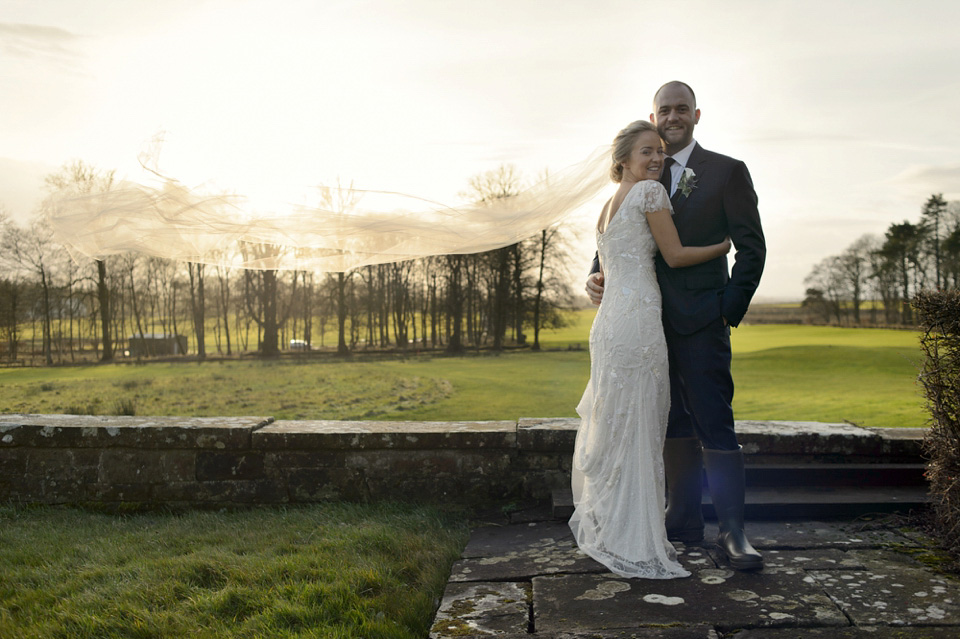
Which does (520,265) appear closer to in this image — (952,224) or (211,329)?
(211,329)

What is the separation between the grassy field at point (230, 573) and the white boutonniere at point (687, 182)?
239 cm

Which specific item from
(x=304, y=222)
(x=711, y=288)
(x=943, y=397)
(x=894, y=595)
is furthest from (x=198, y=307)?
(x=894, y=595)

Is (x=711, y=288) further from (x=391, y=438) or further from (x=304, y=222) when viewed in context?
(x=304, y=222)

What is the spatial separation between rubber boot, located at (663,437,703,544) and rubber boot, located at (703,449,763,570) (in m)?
0.23

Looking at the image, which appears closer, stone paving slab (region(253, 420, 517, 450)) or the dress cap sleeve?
the dress cap sleeve

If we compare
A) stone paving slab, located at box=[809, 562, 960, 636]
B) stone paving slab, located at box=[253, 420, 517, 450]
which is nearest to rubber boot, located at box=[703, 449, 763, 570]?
stone paving slab, located at box=[809, 562, 960, 636]

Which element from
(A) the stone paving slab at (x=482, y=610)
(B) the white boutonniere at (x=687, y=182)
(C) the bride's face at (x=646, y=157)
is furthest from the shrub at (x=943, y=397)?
(A) the stone paving slab at (x=482, y=610)

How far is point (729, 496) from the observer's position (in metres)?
3.13

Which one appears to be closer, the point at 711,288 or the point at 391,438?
the point at 711,288

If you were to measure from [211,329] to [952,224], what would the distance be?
4289 cm

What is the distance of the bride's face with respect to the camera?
3.30m

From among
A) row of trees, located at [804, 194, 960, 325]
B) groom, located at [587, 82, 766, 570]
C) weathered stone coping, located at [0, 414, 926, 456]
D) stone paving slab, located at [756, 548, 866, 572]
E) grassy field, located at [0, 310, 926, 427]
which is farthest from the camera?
row of trees, located at [804, 194, 960, 325]

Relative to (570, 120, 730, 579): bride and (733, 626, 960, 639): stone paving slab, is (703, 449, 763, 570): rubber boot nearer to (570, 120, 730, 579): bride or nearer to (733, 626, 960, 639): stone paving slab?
(570, 120, 730, 579): bride

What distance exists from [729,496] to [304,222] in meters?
3.25
